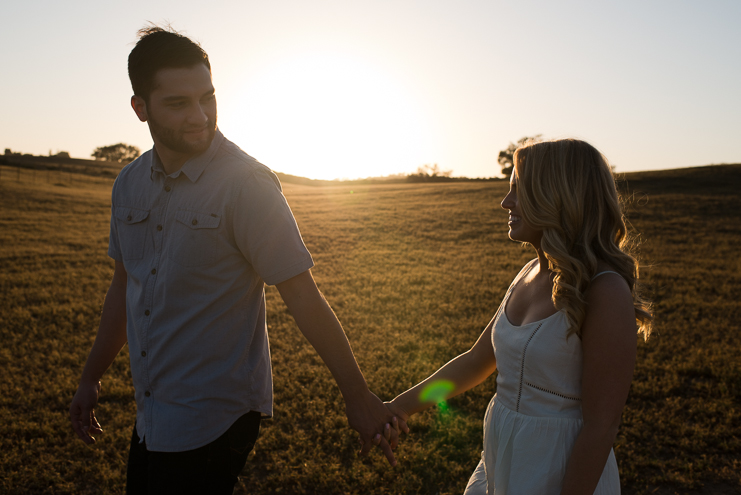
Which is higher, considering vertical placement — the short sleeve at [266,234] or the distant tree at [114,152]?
the distant tree at [114,152]

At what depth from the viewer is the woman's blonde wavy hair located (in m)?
1.73

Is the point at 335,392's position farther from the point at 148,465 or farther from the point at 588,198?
the point at 588,198

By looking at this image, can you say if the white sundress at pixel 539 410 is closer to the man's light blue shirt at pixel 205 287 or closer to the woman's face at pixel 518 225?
the woman's face at pixel 518 225

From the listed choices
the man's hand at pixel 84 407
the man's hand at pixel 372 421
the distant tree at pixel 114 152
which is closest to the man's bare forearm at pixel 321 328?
the man's hand at pixel 372 421

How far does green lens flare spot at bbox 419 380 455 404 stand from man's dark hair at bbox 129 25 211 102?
1888 mm

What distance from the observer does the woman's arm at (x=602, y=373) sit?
1.59 meters

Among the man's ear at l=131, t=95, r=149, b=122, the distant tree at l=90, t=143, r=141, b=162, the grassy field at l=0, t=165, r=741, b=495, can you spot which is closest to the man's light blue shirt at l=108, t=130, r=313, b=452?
the man's ear at l=131, t=95, r=149, b=122

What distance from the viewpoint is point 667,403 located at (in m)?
5.02

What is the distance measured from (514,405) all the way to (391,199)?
93.1ft

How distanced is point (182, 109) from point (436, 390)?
5.84 ft

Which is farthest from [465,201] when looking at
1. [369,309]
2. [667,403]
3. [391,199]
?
[667,403]

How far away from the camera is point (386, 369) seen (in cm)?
593

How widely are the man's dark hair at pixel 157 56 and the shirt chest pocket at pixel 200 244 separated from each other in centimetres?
67

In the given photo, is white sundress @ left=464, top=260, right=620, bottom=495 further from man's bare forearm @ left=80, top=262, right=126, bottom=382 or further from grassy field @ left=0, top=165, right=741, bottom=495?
man's bare forearm @ left=80, top=262, right=126, bottom=382
